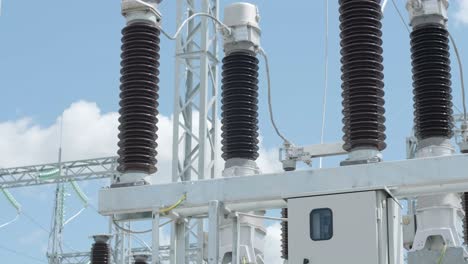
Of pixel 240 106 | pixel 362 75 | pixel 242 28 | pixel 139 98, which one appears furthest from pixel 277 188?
pixel 242 28

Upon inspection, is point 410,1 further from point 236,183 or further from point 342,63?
point 236,183

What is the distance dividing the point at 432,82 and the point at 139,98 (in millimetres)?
2096

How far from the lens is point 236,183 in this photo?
19.7 feet

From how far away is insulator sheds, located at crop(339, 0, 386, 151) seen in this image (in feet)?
19.0

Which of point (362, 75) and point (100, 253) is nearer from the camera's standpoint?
point (362, 75)

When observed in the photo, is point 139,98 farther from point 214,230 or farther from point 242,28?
point 214,230

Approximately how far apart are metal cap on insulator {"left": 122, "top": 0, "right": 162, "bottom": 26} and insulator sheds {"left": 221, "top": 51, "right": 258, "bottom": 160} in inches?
27.7

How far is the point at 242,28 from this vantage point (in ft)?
22.7

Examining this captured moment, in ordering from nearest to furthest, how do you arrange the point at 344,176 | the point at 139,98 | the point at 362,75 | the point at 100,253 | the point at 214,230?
the point at 344,176
the point at 362,75
the point at 214,230
the point at 139,98
the point at 100,253

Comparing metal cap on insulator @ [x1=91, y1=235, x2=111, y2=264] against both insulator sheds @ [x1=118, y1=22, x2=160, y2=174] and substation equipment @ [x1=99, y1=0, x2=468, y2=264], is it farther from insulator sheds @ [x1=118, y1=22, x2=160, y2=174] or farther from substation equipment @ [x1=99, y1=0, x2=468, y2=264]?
insulator sheds @ [x1=118, y1=22, x2=160, y2=174]

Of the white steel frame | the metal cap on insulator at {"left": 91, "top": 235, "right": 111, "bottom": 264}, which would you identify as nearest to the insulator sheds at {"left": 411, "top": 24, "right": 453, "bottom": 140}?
the white steel frame

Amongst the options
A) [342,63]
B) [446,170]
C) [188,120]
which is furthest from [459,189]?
[188,120]

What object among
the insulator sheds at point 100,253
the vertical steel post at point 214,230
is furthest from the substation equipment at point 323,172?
the insulator sheds at point 100,253

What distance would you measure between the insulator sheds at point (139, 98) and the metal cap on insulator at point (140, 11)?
47 millimetres
